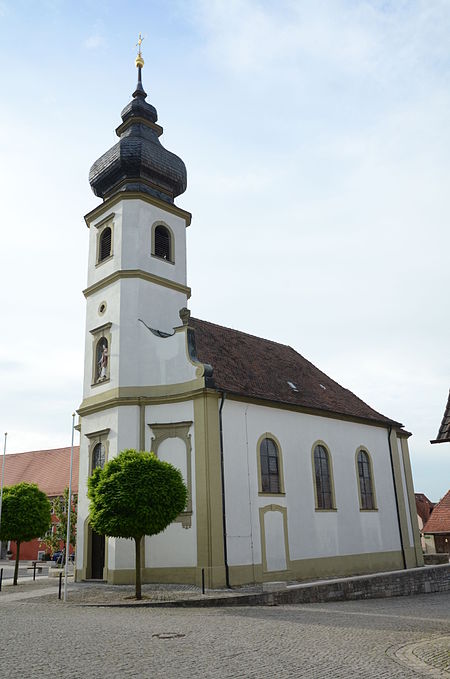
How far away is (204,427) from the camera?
64.5ft

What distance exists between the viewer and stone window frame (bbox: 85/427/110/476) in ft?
70.1

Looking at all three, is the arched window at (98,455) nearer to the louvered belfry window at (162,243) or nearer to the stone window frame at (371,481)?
the louvered belfry window at (162,243)

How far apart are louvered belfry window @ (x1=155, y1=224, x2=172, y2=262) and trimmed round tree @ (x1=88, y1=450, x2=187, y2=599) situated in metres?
9.93

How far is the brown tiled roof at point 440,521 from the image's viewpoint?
131 ft

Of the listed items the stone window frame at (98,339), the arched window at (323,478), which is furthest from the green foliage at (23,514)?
the arched window at (323,478)

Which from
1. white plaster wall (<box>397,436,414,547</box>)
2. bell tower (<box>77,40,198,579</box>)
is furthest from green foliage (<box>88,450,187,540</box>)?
white plaster wall (<box>397,436,414,547</box>)

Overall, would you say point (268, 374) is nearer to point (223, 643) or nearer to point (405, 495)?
point (405, 495)

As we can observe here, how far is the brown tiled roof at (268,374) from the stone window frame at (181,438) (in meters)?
1.88

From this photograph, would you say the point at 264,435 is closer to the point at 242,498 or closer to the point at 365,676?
the point at 242,498

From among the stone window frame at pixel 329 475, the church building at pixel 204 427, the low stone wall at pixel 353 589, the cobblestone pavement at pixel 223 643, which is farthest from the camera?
the stone window frame at pixel 329 475

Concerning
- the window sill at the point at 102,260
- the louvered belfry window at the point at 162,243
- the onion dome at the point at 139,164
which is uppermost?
the onion dome at the point at 139,164

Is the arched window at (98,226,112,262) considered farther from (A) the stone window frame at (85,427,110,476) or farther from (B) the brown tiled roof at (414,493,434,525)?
(B) the brown tiled roof at (414,493,434,525)

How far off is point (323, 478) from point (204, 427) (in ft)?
22.4

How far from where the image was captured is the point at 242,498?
2012cm
